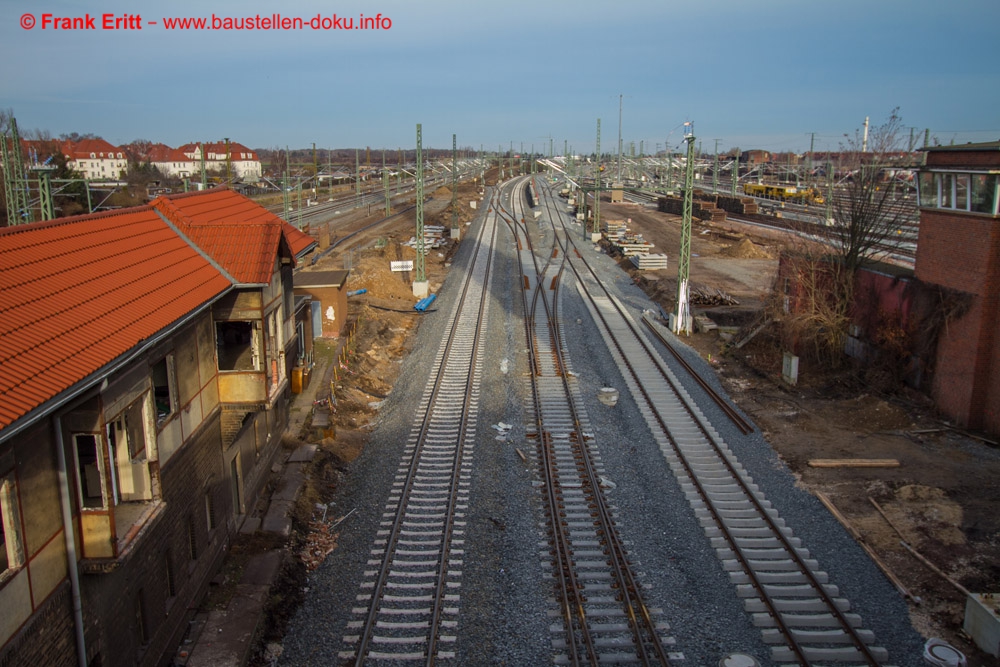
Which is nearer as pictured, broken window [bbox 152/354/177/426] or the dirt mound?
broken window [bbox 152/354/177/426]

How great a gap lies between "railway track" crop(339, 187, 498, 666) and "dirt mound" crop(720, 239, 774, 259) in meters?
27.6

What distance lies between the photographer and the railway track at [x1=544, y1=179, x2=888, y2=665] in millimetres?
8688

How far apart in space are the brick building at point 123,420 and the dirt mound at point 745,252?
34117 millimetres

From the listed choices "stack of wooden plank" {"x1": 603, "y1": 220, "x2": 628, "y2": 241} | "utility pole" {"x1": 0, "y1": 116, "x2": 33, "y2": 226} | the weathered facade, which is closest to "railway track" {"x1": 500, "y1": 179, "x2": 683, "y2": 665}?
the weathered facade

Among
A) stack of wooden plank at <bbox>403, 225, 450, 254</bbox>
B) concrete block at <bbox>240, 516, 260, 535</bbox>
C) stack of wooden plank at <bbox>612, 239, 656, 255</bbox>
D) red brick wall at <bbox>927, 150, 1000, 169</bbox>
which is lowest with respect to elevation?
concrete block at <bbox>240, 516, 260, 535</bbox>

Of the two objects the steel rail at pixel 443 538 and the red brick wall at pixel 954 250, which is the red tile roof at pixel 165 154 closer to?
the steel rail at pixel 443 538

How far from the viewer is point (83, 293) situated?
762cm

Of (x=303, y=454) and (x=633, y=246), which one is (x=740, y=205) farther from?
(x=303, y=454)

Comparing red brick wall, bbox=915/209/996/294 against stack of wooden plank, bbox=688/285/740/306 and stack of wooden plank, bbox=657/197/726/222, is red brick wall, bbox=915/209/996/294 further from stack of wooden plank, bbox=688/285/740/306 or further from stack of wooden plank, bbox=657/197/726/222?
stack of wooden plank, bbox=657/197/726/222

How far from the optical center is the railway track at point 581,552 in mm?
8672

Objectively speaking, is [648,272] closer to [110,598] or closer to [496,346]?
[496,346]

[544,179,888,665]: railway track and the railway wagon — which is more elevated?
the railway wagon

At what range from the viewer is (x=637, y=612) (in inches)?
367

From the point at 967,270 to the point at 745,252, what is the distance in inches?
1062
